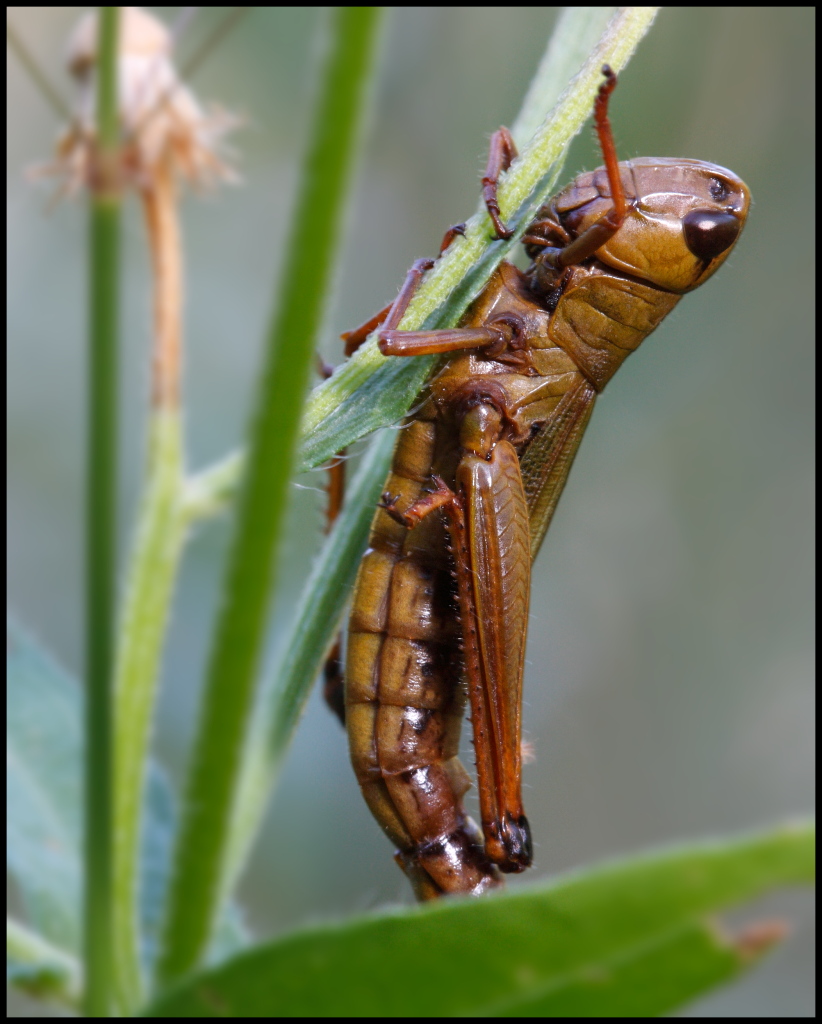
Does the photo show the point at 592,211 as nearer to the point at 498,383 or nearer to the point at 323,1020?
the point at 498,383

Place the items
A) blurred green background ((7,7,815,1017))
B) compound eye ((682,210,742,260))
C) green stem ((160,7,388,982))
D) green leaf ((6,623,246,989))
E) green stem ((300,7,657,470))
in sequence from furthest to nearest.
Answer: blurred green background ((7,7,815,1017)), compound eye ((682,210,742,260)), green leaf ((6,623,246,989)), green stem ((300,7,657,470)), green stem ((160,7,388,982))

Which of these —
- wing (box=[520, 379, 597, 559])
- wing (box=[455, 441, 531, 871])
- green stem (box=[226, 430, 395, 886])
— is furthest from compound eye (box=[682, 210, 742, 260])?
green stem (box=[226, 430, 395, 886])

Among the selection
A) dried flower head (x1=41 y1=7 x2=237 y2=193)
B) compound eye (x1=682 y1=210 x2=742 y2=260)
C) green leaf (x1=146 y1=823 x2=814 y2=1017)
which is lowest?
green leaf (x1=146 y1=823 x2=814 y2=1017)

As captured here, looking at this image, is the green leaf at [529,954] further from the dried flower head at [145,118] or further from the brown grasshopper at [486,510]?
the dried flower head at [145,118]

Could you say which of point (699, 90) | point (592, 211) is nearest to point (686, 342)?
point (699, 90)

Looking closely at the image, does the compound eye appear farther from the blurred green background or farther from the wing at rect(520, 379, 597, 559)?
the blurred green background
